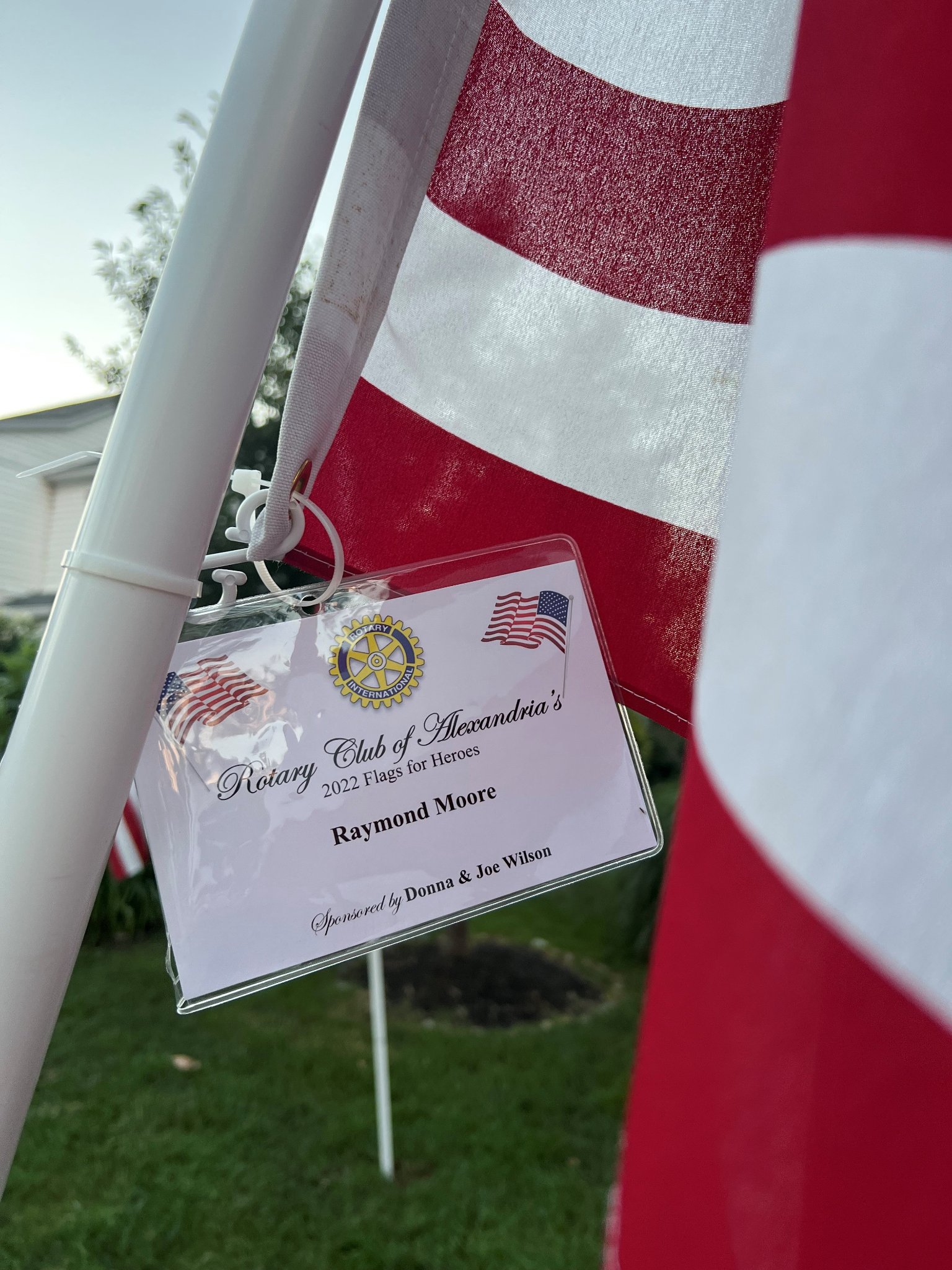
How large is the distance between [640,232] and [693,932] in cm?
79

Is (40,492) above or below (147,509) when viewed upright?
below

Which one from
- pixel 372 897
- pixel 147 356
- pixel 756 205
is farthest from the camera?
pixel 756 205

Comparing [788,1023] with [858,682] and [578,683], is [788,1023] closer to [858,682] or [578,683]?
[858,682]

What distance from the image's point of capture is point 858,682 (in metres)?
0.29

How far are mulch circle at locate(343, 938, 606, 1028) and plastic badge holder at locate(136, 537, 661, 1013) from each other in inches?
147

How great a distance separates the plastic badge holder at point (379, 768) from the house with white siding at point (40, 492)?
290 mm

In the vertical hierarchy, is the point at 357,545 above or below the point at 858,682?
below

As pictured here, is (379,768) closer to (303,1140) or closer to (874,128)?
(874,128)

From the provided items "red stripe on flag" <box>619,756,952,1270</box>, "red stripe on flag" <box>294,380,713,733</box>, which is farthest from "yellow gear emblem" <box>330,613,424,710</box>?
→ "red stripe on flag" <box>619,756,952,1270</box>

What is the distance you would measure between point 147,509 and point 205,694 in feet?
0.60

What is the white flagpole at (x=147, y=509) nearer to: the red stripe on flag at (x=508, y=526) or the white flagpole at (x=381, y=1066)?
the red stripe on flag at (x=508, y=526)

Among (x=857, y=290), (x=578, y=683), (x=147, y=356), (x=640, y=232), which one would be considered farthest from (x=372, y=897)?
(x=640, y=232)

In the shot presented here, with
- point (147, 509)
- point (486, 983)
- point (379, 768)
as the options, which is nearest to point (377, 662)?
point (379, 768)

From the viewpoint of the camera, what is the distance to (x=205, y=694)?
67cm
